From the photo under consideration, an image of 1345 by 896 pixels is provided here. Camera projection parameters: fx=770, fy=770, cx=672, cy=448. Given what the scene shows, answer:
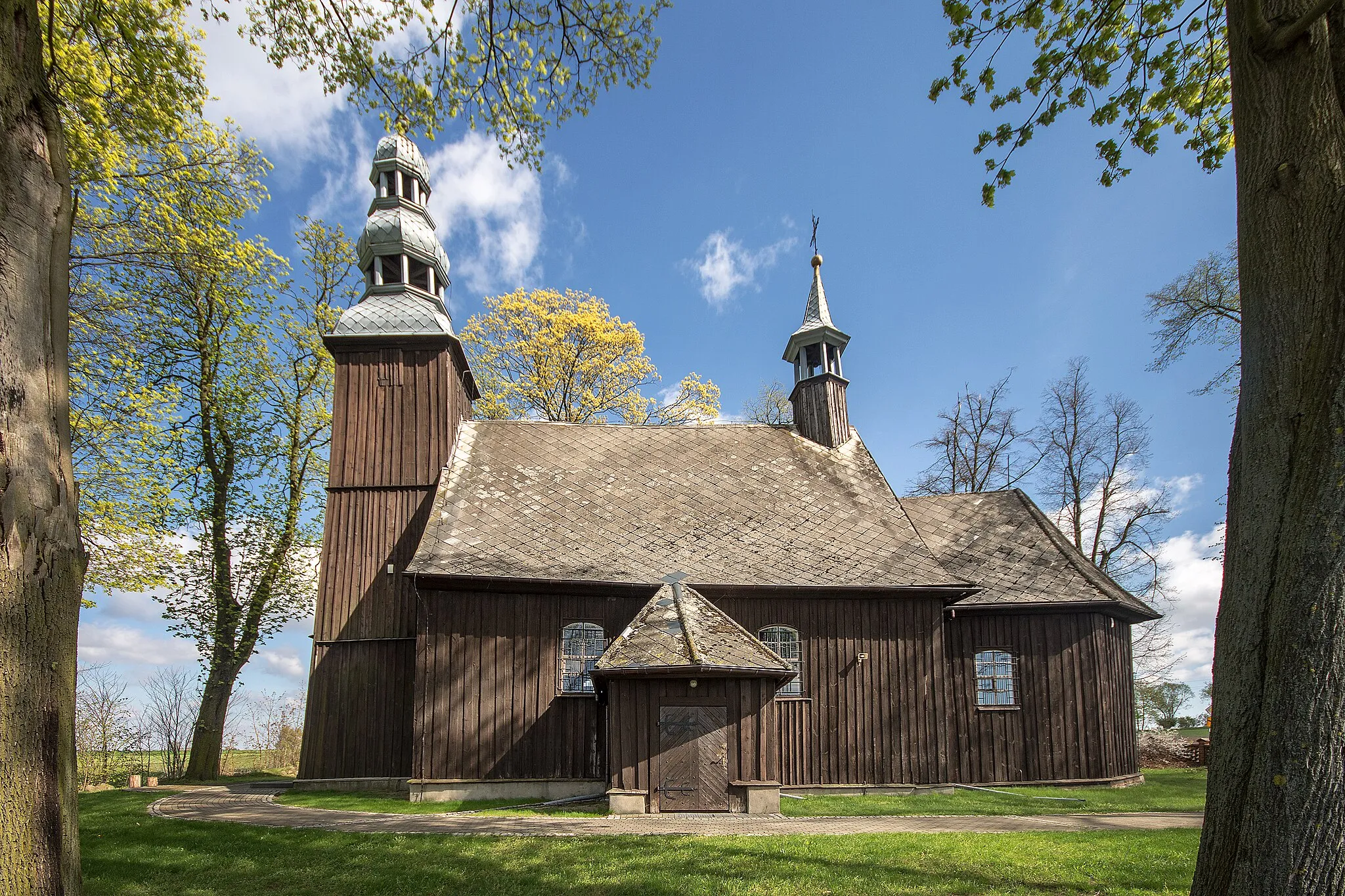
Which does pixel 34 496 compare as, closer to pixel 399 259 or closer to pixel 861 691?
pixel 861 691

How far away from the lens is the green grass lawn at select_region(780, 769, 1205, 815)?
11.9m

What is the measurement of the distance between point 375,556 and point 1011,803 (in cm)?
1273

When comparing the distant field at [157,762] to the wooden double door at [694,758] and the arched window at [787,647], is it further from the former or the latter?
the arched window at [787,647]

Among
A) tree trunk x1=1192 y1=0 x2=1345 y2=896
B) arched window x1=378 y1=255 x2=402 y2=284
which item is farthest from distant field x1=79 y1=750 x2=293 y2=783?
tree trunk x1=1192 y1=0 x2=1345 y2=896

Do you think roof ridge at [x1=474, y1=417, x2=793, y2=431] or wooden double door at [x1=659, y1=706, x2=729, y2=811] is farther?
roof ridge at [x1=474, y1=417, x2=793, y2=431]

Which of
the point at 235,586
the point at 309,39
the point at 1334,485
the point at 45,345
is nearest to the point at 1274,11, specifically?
the point at 1334,485

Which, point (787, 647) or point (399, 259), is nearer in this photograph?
point (787, 647)

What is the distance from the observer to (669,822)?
34.6ft

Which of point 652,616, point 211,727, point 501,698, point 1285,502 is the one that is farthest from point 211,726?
point 1285,502

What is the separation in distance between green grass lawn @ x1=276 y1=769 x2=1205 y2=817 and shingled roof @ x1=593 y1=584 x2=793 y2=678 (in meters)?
2.24

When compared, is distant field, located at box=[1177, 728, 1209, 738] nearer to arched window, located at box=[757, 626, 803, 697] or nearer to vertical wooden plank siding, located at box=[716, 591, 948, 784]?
vertical wooden plank siding, located at box=[716, 591, 948, 784]

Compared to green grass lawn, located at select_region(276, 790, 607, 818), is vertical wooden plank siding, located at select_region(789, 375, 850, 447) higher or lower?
higher

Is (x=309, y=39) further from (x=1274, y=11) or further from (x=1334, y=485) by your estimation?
(x=1334, y=485)

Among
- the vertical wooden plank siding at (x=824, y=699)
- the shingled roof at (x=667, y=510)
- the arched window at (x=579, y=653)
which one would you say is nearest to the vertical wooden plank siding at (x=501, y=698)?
the vertical wooden plank siding at (x=824, y=699)
